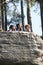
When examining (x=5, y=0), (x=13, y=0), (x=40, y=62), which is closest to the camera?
(x=40, y=62)

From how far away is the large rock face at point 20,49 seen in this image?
7.57 meters

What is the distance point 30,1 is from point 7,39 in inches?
463

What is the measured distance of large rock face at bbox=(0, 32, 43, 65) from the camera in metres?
7.57

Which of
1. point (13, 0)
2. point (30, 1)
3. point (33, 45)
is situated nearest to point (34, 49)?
point (33, 45)

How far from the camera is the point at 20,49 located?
7711 mm

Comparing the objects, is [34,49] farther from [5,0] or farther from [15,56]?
[5,0]

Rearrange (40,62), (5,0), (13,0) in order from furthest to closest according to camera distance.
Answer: (5,0)
(13,0)
(40,62)

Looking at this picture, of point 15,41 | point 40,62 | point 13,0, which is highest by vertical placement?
point 13,0

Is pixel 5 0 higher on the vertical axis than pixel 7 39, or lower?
higher

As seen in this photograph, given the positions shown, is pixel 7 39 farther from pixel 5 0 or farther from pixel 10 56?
pixel 5 0

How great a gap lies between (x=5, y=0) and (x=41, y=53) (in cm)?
1215

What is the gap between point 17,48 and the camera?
7.72 m

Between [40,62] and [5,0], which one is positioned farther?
[5,0]

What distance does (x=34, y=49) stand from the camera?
7.68 m
